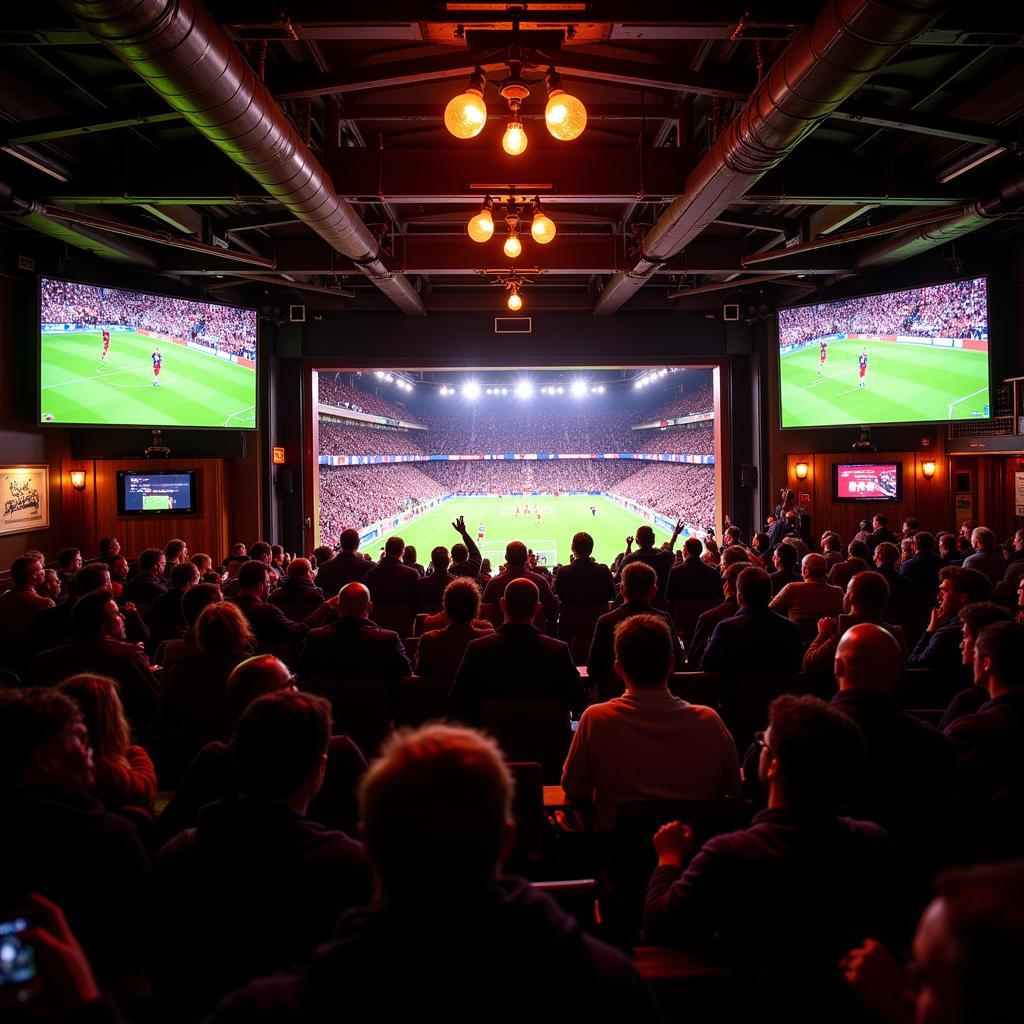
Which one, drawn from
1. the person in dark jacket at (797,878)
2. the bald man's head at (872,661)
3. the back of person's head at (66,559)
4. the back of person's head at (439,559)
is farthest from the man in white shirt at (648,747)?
the back of person's head at (66,559)

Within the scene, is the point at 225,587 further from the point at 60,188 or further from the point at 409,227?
the point at 409,227

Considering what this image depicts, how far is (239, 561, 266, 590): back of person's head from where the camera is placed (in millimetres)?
5266

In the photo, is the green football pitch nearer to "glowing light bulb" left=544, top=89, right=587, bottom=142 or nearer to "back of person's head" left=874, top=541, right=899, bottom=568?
"back of person's head" left=874, top=541, right=899, bottom=568

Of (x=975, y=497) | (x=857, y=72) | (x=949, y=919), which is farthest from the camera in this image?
(x=975, y=497)

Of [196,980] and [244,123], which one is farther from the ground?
[244,123]

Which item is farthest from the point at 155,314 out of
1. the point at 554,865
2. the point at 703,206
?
the point at 554,865

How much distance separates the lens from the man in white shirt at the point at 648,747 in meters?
2.61

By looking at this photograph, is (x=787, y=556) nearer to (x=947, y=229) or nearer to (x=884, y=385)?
(x=947, y=229)

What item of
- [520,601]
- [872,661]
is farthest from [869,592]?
[520,601]

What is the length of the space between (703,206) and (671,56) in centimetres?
166

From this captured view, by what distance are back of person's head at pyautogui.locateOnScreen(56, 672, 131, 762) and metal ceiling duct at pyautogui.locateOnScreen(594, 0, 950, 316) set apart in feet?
16.6

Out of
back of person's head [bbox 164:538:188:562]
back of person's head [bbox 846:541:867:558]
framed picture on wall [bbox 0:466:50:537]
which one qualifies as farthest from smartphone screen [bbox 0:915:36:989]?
framed picture on wall [bbox 0:466:50:537]

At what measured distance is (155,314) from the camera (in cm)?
1230

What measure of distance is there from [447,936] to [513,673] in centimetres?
273
